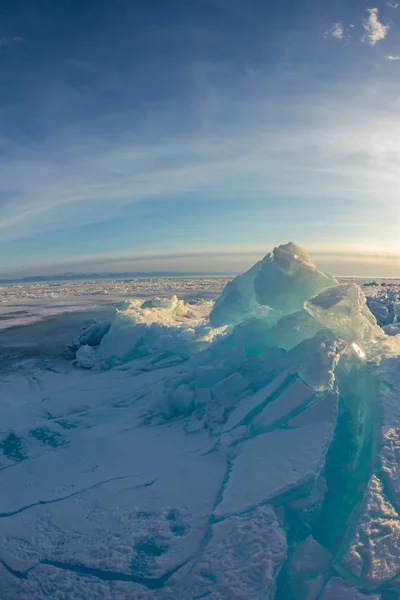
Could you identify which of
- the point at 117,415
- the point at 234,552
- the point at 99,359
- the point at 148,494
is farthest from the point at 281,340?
the point at 99,359

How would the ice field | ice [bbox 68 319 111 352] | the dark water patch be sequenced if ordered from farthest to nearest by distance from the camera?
ice [bbox 68 319 111 352] → the dark water patch → the ice field

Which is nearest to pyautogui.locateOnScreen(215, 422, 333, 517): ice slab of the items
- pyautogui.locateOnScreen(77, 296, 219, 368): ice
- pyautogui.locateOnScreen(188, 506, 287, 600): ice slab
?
pyautogui.locateOnScreen(188, 506, 287, 600): ice slab

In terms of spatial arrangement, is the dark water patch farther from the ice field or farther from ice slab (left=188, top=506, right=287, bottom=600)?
ice slab (left=188, top=506, right=287, bottom=600)

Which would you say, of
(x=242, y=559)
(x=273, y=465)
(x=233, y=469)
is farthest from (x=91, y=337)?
(x=242, y=559)

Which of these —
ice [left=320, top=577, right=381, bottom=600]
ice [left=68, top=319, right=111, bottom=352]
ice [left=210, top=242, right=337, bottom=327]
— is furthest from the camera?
ice [left=68, top=319, right=111, bottom=352]

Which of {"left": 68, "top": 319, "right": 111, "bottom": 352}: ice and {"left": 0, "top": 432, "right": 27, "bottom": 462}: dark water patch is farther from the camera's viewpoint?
{"left": 68, "top": 319, "right": 111, "bottom": 352}: ice

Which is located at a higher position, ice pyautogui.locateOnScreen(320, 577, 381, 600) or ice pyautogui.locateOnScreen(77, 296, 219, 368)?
ice pyautogui.locateOnScreen(77, 296, 219, 368)

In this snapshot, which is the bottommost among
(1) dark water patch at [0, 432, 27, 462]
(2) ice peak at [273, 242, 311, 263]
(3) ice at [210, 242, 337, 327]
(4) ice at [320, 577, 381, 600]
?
(1) dark water patch at [0, 432, 27, 462]

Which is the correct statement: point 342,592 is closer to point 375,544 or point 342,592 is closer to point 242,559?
point 375,544

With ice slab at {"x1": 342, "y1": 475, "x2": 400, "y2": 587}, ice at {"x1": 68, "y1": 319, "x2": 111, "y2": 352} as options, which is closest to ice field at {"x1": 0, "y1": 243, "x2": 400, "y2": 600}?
ice slab at {"x1": 342, "y1": 475, "x2": 400, "y2": 587}
